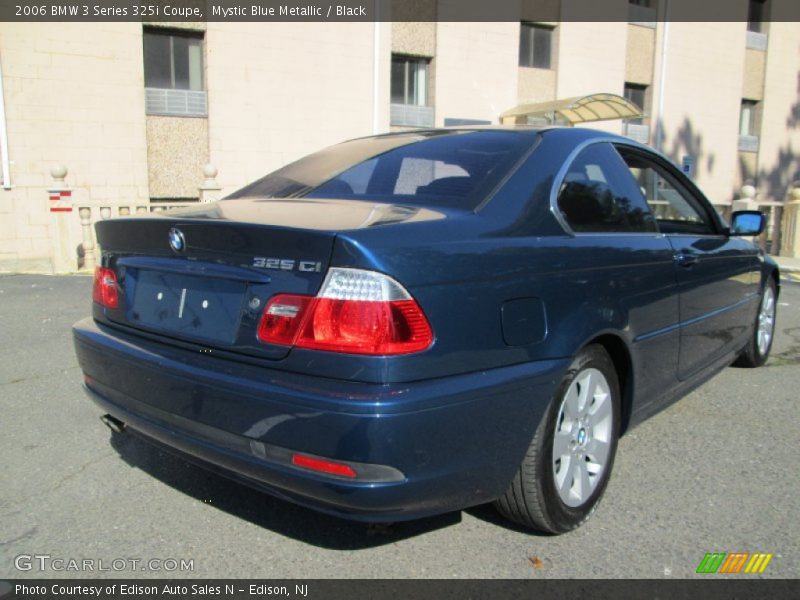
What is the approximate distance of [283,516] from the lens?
9.09ft

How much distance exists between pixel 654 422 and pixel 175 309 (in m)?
2.81

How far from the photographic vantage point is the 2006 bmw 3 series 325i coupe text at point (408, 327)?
2014 millimetres

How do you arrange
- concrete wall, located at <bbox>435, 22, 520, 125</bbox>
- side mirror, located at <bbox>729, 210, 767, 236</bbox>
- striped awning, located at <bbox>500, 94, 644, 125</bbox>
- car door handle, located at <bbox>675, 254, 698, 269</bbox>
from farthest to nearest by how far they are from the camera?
concrete wall, located at <bbox>435, 22, 520, 125</bbox>
striped awning, located at <bbox>500, 94, 644, 125</bbox>
side mirror, located at <bbox>729, 210, 767, 236</bbox>
car door handle, located at <bbox>675, 254, 698, 269</bbox>

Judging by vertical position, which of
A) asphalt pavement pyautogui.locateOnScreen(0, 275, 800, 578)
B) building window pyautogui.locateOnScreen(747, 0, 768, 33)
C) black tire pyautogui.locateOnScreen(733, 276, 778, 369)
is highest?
building window pyautogui.locateOnScreen(747, 0, 768, 33)

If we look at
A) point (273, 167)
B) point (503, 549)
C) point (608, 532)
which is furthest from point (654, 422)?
point (273, 167)

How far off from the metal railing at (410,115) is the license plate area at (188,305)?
14499mm

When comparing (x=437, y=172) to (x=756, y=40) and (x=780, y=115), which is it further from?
(x=780, y=115)

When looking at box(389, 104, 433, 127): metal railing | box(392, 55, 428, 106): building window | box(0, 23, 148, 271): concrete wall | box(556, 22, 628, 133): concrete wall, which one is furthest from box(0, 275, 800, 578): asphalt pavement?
box(556, 22, 628, 133): concrete wall

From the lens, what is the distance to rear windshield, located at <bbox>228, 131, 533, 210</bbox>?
2.62 metres

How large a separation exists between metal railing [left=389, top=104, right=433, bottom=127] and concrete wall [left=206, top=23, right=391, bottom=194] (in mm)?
536

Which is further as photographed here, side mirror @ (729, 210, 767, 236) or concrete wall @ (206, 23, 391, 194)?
concrete wall @ (206, 23, 391, 194)

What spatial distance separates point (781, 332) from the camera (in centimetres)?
662

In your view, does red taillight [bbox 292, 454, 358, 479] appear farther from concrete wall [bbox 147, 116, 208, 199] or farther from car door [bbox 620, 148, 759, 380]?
concrete wall [bbox 147, 116, 208, 199]
